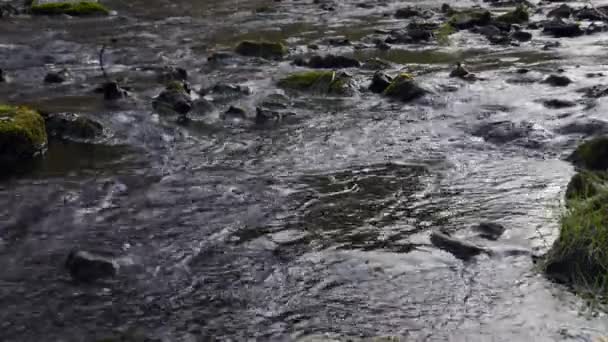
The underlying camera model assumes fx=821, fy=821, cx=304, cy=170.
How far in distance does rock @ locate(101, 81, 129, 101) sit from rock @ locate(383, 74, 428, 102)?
356 centimetres

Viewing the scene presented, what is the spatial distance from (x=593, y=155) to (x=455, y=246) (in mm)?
2436

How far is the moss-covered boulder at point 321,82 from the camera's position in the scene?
11.3 meters

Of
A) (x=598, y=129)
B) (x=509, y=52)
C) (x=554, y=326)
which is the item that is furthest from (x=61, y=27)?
(x=554, y=326)

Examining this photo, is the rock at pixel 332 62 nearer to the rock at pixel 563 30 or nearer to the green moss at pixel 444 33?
the green moss at pixel 444 33

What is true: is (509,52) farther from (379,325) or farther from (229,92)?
(379,325)

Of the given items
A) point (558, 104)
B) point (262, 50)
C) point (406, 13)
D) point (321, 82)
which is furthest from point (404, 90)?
point (406, 13)

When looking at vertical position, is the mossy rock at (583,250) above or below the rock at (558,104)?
above

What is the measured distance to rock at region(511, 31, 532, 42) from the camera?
15.4m

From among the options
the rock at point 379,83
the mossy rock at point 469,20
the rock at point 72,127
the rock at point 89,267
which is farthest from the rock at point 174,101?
the mossy rock at point 469,20

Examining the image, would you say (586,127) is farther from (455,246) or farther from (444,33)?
(444,33)

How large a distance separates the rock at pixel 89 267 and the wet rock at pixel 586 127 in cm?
543

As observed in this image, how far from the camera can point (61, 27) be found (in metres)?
18.0

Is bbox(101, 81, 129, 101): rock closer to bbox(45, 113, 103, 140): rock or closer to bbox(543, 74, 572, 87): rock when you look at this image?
bbox(45, 113, 103, 140): rock

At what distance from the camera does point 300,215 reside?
266 inches
